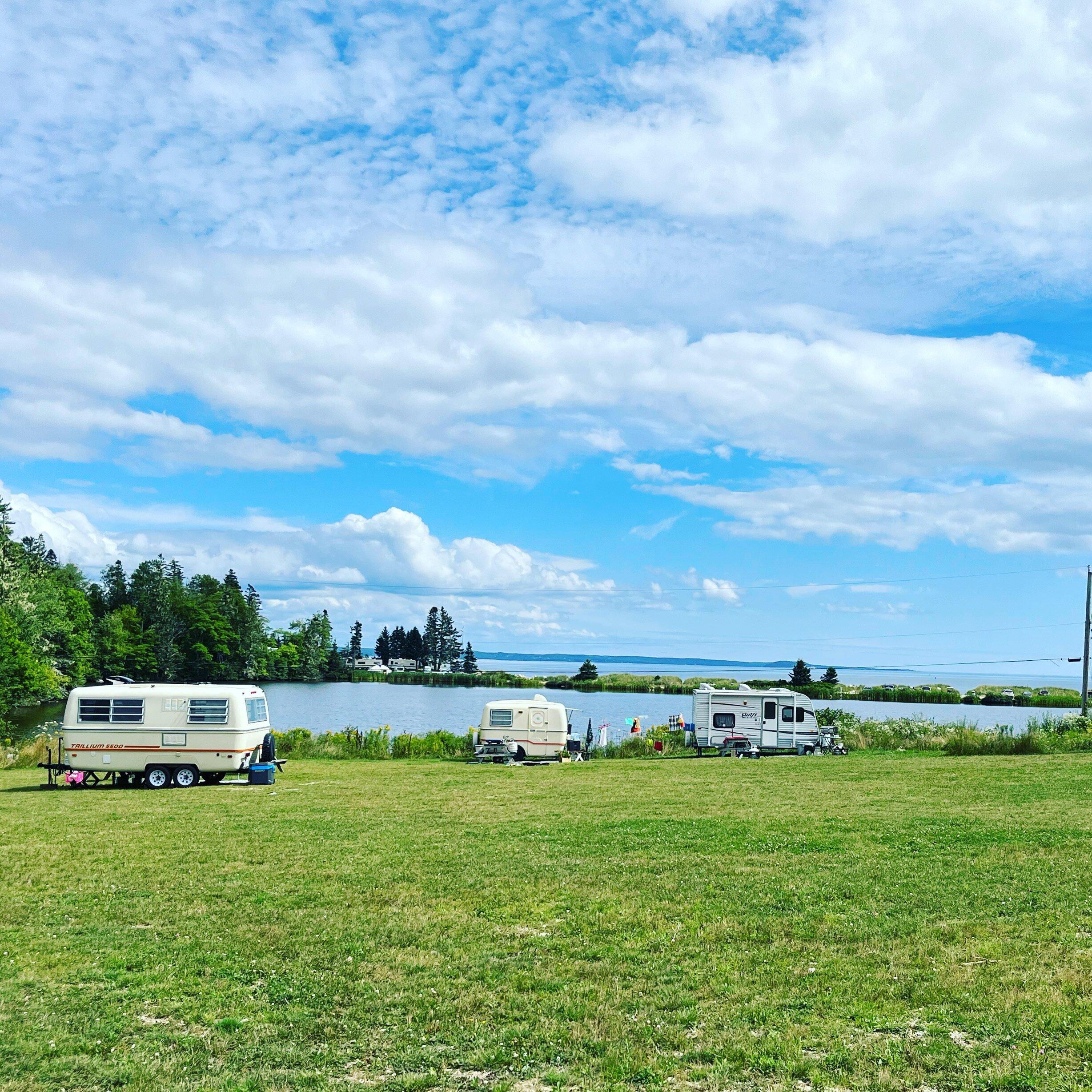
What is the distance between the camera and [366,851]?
46.4ft

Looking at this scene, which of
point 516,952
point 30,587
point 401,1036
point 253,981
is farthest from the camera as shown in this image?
point 30,587

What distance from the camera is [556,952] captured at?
9062 millimetres

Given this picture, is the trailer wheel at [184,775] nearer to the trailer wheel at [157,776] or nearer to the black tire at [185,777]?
the black tire at [185,777]

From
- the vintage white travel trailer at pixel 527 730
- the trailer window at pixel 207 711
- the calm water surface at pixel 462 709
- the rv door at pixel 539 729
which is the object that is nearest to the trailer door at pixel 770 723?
the vintage white travel trailer at pixel 527 730

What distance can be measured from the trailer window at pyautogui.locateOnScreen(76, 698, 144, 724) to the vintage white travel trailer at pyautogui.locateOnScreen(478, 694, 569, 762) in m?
12.7

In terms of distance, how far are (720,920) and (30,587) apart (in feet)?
219

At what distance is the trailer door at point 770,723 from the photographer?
3616 cm

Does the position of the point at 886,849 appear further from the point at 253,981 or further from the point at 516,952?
the point at 253,981

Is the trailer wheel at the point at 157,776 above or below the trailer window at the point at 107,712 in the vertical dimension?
below

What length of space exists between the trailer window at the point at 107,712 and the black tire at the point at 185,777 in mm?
1692

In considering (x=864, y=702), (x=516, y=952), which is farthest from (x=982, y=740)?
(x=864, y=702)

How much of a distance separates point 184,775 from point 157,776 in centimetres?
75

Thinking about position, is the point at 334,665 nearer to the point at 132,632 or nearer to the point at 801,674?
the point at 132,632

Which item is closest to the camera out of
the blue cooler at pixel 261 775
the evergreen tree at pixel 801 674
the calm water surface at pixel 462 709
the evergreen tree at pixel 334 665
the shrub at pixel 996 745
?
the blue cooler at pixel 261 775
